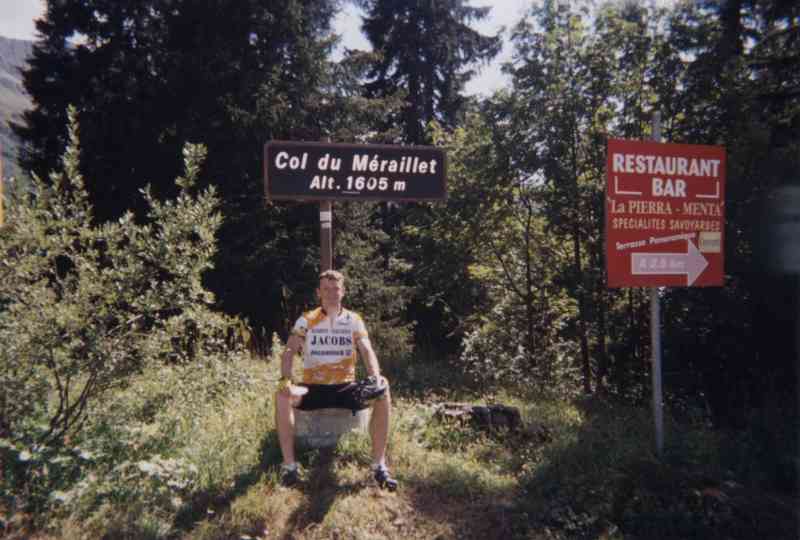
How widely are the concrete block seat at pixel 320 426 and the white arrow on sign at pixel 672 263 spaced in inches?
108

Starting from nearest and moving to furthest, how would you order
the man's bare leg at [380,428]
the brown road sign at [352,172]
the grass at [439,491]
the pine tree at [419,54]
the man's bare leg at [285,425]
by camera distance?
the grass at [439,491], the man's bare leg at [285,425], the man's bare leg at [380,428], the brown road sign at [352,172], the pine tree at [419,54]

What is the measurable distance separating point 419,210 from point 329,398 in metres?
7.55

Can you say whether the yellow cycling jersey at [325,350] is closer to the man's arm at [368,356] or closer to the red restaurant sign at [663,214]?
the man's arm at [368,356]

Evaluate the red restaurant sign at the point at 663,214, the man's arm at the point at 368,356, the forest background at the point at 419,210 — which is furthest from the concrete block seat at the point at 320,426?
the red restaurant sign at the point at 663,214

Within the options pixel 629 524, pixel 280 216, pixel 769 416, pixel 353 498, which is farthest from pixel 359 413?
pixel 280 216

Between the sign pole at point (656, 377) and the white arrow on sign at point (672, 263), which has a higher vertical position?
the white arrow on sign at point (672, 263)

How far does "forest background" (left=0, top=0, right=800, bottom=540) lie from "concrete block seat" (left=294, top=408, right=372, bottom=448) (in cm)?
106

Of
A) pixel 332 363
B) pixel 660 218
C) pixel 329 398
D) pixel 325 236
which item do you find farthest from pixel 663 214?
pixel 329 398

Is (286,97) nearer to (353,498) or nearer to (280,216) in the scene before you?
(280,216)

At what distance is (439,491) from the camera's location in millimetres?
4281

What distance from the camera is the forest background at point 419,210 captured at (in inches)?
165

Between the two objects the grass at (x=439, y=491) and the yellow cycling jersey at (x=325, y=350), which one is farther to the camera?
the yellow cycling jersey at (x=325, y=350)

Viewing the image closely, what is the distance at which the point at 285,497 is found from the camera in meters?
3.98

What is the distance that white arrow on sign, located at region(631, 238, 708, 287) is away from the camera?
16.0 feet
